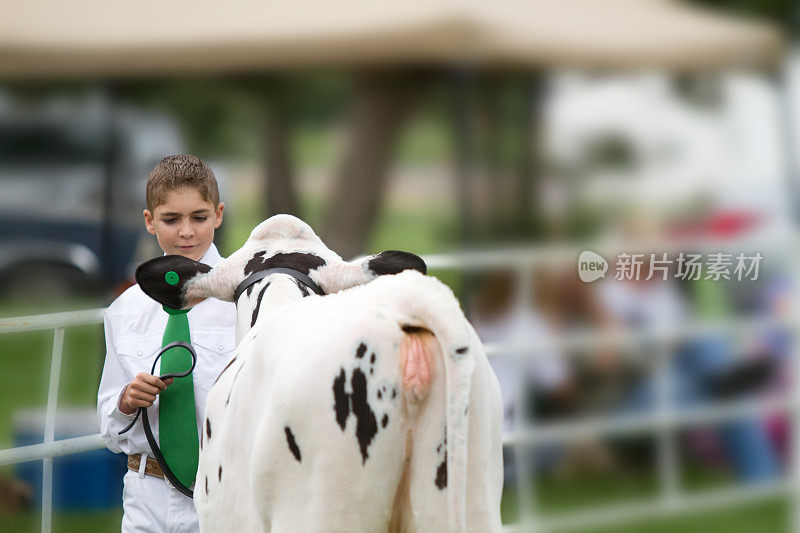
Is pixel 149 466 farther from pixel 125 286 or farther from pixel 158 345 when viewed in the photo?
pixel 125 286

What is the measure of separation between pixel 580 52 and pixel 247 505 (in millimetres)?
7796

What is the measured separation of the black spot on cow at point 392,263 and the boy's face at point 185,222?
40 centimetres

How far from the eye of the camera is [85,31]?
9.40 meters

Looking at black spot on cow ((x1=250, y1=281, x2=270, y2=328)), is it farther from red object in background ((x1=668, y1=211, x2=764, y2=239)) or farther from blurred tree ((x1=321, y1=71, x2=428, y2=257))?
blurred tree ((x1=321, y1=71, x2=428, y2=257))

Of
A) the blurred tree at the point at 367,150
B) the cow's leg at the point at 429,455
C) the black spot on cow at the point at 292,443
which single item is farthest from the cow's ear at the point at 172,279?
the blurred tree at the point at 367,150

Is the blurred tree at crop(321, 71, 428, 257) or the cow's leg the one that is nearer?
the cow's leg

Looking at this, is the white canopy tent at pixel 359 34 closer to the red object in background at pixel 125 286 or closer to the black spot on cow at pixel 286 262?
the red object in background at pixel 125 286

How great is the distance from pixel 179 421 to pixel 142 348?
7.5 inches

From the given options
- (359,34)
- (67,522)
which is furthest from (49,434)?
(359,34)

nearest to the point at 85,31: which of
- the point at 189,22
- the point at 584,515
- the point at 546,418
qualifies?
the point at 189,22

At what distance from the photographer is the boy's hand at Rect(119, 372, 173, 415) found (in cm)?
200

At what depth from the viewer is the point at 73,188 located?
10.4m

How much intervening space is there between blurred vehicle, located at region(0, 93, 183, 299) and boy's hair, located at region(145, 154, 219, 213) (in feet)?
25.0

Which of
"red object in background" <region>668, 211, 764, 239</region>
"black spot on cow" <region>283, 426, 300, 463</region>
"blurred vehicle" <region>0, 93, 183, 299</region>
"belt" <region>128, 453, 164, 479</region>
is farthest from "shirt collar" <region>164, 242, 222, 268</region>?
"blurred vehicle" <region>0, 93, 183, 299</region>
